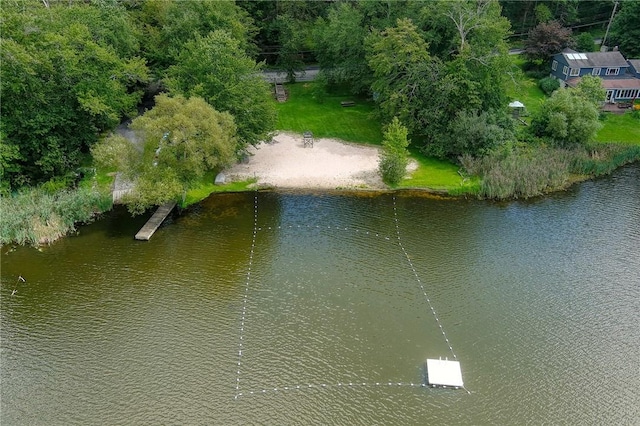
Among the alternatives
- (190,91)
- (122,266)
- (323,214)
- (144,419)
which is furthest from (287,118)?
(144,419)

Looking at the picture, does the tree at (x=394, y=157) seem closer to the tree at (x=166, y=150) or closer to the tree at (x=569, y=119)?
the tree at (x=166, y=150)

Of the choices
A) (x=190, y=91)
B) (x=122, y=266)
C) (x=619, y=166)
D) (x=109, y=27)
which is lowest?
(x=122, y=266)

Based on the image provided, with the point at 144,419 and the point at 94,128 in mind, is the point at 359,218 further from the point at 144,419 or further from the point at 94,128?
the point at 94,128

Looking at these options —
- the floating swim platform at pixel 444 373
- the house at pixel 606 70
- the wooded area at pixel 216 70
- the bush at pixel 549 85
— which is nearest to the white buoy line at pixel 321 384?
the floating swim platform at pixel 444 373

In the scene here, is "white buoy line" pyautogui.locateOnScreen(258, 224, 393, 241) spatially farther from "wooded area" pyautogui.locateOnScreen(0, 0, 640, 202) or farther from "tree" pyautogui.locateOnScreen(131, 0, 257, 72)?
"tree" pyautogui.locateOnScreen(131, 0, 257, 72)

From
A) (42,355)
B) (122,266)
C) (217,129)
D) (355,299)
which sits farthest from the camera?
(217,129)

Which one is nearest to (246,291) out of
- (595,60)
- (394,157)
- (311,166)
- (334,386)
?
(334,386)
